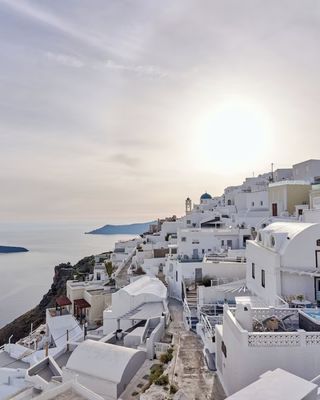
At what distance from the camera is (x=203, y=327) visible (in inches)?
674

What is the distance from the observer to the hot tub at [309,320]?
35.9ft

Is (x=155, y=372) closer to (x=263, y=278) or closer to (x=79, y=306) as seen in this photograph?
(x=263, y=278)

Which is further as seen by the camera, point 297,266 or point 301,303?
point 297,266

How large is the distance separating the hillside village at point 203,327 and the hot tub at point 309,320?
31 mm

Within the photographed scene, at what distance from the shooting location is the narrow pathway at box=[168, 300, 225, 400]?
11562 mm

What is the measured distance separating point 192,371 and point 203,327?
386 centimetres

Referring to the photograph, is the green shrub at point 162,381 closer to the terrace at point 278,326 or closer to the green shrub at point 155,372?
the green shrub at point 155,372

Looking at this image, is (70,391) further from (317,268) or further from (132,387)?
(317,268)

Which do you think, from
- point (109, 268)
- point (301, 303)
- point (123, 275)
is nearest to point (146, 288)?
point (123, 275)

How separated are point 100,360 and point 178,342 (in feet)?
13.3

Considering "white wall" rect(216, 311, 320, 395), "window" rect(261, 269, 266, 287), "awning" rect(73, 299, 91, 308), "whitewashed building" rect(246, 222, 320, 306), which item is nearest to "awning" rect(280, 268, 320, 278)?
"whitewashed building" rect(246, 222, 320, 306)

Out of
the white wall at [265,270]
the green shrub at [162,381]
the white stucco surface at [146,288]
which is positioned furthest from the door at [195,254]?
the green shrub at [162,381]

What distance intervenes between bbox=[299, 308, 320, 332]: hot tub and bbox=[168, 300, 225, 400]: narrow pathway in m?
3.37

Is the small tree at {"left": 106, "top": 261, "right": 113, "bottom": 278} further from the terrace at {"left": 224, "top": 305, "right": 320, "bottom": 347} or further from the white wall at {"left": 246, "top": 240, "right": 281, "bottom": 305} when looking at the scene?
the terrace at {"left": 224, "top": 305, "right": 320, "bottom": 347}
